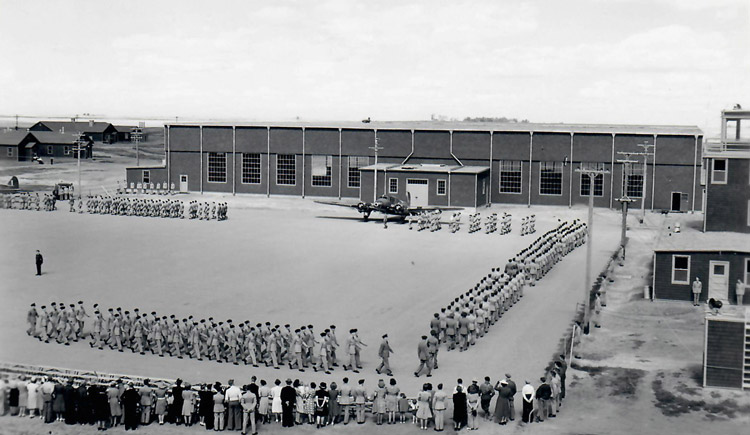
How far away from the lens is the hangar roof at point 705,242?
113ft

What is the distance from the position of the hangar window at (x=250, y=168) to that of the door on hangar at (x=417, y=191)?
1511cm

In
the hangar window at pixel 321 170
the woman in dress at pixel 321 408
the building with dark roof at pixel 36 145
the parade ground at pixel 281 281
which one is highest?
the building with dark roof at pixel 36 145

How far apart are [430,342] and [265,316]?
26.9 feet

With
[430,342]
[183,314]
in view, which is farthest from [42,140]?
[430,342]

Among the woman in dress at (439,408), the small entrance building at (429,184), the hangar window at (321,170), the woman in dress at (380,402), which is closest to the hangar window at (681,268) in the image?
the woman in dress at (439,408)

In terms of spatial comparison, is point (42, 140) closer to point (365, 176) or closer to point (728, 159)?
point (365, 176)

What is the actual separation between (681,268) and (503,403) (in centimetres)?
1645

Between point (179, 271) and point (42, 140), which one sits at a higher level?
point (42, 140)

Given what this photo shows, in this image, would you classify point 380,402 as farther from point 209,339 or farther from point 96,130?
point 96,130

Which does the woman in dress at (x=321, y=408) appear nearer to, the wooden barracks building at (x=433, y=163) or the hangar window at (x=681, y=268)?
the hangar window at (x=681, y=268)

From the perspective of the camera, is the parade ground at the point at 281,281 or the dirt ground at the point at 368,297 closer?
the dirt ground at the point at 368,297

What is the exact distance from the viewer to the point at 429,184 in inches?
2586

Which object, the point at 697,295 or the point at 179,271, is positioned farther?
the point at 179,271

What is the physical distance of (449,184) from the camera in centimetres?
6531
